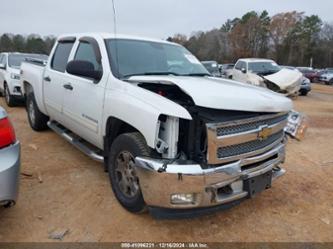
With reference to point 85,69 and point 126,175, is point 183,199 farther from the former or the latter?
point 85,69

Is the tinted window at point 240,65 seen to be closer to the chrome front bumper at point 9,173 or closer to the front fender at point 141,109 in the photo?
the front fender at point 141,109

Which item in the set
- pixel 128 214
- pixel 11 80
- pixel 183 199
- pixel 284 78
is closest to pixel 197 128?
pixel 183 199

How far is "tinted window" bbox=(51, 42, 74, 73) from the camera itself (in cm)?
526

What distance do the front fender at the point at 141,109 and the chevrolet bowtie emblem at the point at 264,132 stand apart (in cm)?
86

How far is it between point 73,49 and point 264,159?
10.4ft

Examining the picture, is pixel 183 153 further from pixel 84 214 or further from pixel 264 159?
pixel 84 214

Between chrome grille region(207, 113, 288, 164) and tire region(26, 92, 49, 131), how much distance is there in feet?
14.7

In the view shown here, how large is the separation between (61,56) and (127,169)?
2761 millimetres

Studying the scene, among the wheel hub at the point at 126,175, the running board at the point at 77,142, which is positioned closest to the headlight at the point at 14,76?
the running board at the point at 77,142

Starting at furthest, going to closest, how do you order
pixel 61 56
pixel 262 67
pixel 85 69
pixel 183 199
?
pixel 262 67 → pixel 61 56 → pixel 85 69 → pixel 183 199

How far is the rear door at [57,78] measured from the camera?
203 inches

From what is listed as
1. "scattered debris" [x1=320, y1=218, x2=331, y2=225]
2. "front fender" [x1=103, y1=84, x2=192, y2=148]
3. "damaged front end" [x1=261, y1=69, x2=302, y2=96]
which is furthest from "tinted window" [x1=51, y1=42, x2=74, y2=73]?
"damaged front end" [x1=261, y1=69, x2=302, y2=96]

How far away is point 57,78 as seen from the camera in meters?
5.27

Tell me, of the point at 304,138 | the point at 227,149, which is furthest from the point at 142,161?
the point at 304,138
